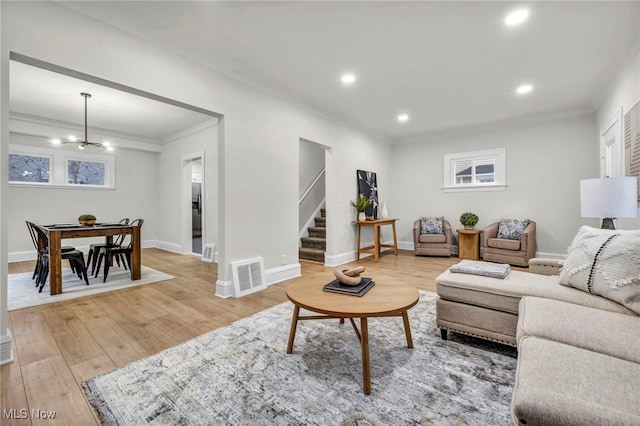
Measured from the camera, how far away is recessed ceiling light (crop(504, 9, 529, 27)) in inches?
86.9

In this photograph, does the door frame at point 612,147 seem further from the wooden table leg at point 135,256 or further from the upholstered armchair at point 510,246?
the wooden table leg at point 135,256

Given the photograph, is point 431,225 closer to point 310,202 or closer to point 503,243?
point 503,243

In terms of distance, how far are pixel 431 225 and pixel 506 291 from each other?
12.9ft

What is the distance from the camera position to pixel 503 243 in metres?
4.68

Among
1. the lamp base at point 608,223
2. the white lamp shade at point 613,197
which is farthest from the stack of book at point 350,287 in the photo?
the lamp base at point 608,223

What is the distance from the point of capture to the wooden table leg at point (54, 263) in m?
3.17

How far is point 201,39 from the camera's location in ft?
8.42

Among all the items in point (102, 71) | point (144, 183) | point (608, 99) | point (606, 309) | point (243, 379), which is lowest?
point (243, 379)

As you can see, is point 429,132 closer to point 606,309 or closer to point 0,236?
point 606,309

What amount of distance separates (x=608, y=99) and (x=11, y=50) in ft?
20.8

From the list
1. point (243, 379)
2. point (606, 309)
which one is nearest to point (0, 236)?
point (243, 379)

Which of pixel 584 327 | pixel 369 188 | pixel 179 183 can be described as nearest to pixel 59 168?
pixel 179 183

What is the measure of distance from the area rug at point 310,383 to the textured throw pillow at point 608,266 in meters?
0.69

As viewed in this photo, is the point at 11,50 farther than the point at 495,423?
Yes
